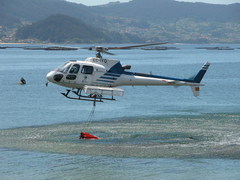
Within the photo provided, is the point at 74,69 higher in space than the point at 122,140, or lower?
higher

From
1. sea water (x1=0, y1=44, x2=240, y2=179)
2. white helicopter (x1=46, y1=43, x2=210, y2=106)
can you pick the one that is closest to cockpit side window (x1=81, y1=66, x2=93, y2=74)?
white helicopter (x1=46, y1=43, x2=210, y2=106)

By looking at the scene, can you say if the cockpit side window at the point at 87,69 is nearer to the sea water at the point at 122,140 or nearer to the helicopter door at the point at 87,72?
the helicopter door at the point at 87,72

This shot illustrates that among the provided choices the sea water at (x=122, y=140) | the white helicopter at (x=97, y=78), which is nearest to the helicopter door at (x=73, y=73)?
the white helicopter at (x=97, y=78)

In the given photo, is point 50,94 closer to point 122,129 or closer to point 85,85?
point 122,129

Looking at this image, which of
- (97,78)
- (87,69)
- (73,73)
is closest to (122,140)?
(97,78)

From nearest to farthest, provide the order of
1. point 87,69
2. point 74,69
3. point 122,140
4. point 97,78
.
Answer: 1. point 74,69
2. point 87,69
3. point 97,78
4. point 122,140

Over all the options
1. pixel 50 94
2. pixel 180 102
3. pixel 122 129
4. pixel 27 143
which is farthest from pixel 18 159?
pixel 50 94

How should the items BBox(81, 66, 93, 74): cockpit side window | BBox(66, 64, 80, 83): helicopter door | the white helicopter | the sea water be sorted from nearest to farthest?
1. the sea water
2. the white helicopter
3. BBox(66, 64, 80, 83): helicopter door
4. BBox(81, 66, 93, 74): cockpit side window

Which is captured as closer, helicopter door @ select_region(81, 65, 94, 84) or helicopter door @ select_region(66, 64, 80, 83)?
helicopter door @ select_region(66, 64, 80, 83)

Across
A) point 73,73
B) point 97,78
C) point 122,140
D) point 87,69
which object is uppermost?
point 87,69

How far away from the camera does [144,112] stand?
51062 mm

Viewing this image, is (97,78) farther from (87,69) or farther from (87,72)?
(87,69)

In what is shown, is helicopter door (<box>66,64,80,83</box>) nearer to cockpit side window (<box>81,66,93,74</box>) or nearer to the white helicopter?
the white helicopter

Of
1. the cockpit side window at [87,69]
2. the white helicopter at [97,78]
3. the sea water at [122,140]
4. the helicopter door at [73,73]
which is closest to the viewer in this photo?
the sea water at [122,140]
